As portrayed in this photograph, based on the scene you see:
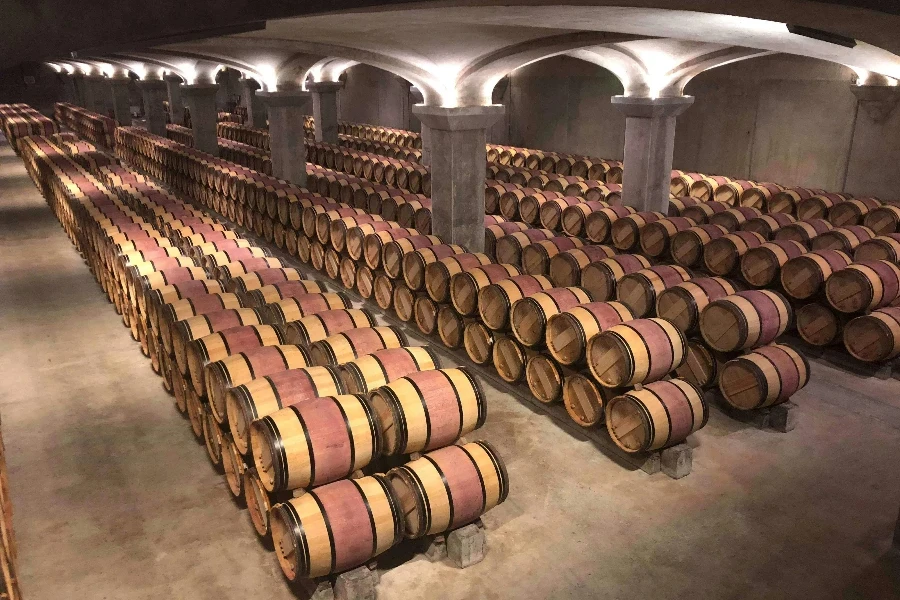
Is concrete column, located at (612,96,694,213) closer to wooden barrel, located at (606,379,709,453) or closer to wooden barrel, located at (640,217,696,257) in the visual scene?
wooden barrel, located at (640,217,696,257)

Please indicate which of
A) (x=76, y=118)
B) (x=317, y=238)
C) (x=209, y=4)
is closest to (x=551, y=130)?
(x=317, y=238)

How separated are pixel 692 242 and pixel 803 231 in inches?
65.6

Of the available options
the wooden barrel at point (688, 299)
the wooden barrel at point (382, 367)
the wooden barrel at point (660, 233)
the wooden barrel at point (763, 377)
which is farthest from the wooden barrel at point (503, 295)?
the wooden barrel at point (660, 233)

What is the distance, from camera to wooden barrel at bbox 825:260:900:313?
756cm

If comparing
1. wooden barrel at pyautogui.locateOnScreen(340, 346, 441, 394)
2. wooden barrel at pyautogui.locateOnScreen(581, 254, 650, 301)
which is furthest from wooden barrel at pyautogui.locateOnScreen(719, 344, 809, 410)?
wooden barrel at pyautogui.locateOnScreen(340, 346, 441, 394)

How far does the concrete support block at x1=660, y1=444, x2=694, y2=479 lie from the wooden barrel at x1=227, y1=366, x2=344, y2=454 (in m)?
2.94

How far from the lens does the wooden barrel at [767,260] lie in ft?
28.5

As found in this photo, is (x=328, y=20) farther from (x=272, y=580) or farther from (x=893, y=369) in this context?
(x=893, y=369)

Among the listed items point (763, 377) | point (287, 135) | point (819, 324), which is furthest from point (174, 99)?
point (763, 377)

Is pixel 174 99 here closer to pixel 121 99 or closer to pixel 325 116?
pixel 121 99

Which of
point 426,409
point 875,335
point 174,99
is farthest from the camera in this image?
point 174,99

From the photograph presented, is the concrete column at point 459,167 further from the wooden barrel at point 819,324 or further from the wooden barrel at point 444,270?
the wooden barrel at point 819,324

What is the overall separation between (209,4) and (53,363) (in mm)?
8074

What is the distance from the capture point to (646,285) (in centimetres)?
771
